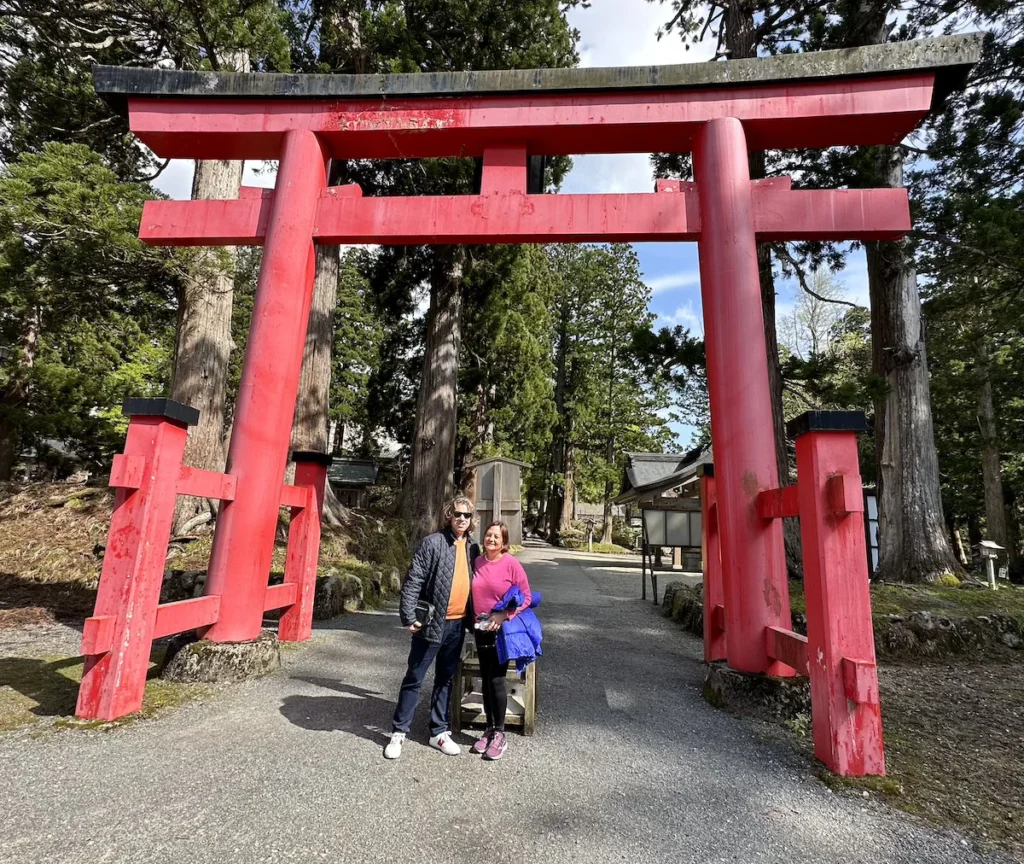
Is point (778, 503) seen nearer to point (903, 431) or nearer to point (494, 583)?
point (494, 583)

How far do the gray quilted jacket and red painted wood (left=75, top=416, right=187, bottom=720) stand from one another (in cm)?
147

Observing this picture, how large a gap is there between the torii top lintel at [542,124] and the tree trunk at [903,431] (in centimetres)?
332

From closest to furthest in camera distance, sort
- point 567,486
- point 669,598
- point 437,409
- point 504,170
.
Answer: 1. point 504,170
2. point 669,598
3. point 437,409
4. point 567,486

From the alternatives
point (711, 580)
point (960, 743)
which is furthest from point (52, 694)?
point (960, 743)

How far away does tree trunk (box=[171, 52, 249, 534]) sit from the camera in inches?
277

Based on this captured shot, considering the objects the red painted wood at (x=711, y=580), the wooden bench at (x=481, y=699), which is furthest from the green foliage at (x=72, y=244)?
the red painted wood at (x=711, y=580)

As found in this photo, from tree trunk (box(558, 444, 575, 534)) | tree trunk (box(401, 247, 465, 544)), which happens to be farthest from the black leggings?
tree trunk (box(558, 444, 575, 534))

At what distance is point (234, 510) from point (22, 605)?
385cm

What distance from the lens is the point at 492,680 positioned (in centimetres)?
290

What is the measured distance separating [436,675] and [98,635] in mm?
1845

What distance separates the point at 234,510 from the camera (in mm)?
3941

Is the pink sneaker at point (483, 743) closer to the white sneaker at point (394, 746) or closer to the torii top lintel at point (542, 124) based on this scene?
the white sneaker at point (394, 746)

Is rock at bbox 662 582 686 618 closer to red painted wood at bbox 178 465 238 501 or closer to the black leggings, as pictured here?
the black leggings

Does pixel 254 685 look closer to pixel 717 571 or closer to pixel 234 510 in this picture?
pixel 234 510
